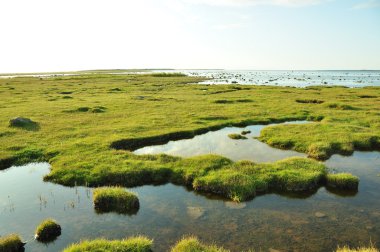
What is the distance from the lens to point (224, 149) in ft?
97.6

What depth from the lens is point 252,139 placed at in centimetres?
3391

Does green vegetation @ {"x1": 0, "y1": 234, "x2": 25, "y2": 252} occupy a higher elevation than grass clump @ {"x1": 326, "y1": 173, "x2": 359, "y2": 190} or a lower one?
lower

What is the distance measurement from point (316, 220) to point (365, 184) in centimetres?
733

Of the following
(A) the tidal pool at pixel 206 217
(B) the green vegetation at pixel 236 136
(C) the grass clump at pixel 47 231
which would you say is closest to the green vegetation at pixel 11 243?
(A) the tidal pool at pixel 206 217

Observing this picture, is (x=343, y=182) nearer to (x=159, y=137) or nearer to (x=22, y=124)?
(x=159, y=137)

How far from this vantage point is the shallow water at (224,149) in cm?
2775

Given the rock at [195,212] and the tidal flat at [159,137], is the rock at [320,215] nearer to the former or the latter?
the tidal flat at [159,137]

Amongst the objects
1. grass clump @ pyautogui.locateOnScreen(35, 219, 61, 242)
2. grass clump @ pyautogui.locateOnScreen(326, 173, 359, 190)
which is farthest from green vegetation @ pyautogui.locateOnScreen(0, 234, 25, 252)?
grass clump @ pyautogui.locateOnScreen(326, 173, 359, 190)

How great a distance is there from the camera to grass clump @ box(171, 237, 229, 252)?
13.4 metres

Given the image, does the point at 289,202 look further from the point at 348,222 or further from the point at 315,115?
the point at 315,115

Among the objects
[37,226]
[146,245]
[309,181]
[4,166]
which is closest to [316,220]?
[309,181]

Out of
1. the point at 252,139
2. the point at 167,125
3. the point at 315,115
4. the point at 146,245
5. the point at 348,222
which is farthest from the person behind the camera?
the point at 315,115

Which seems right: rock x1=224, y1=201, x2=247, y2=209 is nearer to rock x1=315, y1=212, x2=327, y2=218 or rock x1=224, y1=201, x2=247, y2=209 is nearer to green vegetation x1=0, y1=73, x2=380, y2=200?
green vegetation x1=0, y1=73, x2=380, y2=200

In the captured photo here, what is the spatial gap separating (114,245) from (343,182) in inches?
615
